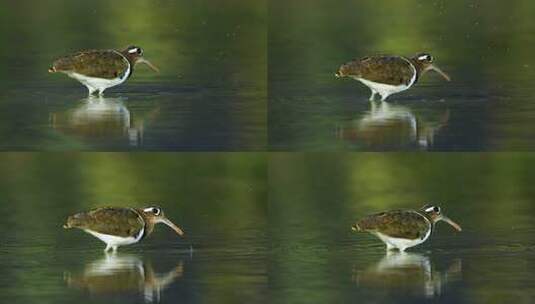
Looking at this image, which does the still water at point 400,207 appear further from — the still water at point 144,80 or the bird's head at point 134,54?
the bird's head at point 134,54

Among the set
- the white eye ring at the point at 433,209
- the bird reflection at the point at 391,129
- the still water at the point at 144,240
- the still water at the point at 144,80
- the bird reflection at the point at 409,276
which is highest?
the still water at the point at 144,80

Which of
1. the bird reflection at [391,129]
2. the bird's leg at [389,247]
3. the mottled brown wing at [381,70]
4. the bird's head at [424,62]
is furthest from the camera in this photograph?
the bird's head at [424,62]

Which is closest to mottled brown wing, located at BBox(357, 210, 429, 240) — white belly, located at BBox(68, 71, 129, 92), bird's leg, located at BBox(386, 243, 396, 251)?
bird's leg, located at BBox(386, 243, 396, 251)

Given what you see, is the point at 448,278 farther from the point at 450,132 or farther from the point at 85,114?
the point at 85,114

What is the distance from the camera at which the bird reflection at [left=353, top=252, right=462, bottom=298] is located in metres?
22.0

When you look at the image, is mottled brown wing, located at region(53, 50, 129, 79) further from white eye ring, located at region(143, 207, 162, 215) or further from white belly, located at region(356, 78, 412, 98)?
white belly, located at region(356, 78, 412, 98)

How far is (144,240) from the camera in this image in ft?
83.4

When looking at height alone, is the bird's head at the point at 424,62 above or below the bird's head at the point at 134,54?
below

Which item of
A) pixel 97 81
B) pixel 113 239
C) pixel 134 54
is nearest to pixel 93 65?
pixel 97 81

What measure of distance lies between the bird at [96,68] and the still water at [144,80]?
0.71 ft

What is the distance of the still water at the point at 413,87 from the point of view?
25.4m

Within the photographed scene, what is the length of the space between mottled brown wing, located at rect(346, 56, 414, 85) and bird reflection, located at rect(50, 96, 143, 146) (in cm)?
263

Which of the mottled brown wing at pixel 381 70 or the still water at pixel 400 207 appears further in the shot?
the mottled brown wing at pixel 381 70

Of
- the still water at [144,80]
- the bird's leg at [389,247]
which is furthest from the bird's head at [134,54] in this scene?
the bird's leg at [389,247]
